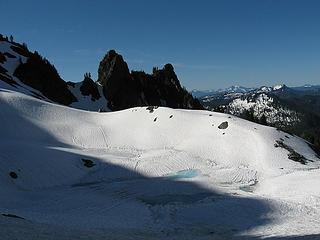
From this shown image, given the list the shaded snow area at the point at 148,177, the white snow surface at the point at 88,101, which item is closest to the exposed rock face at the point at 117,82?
the white snow surface at the point at 88,101

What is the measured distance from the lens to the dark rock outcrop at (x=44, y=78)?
11414 cm

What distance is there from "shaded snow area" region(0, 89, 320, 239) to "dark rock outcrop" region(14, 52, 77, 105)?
159 feet

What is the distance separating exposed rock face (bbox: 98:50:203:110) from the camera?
13625 cm

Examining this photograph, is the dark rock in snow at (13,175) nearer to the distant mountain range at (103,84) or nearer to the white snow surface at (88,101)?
the distant mountain range at (103,84)

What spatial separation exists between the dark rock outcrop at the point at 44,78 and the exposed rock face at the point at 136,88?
16.3 meters

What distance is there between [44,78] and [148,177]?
275 feet

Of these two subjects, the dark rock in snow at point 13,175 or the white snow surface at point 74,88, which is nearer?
the dark rock in snow at point 13,175

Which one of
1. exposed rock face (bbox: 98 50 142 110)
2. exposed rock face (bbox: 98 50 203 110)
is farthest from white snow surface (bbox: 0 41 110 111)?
exposed rock face (bbox: 98 50 203 110)

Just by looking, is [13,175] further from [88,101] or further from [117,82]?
[117,82]

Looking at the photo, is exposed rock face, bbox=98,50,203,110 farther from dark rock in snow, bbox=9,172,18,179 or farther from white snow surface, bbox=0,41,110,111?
dark rock in snow, bbox=9,172,18,179

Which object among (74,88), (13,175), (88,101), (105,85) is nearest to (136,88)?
(105,85)

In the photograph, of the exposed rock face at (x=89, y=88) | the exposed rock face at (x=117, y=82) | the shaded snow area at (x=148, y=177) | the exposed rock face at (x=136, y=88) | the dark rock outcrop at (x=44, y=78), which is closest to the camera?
the shaded snow area at (x=148, y=177)

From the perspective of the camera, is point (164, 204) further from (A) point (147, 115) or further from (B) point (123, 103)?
(B) point (123, 103)

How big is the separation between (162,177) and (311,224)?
20.7 metres
